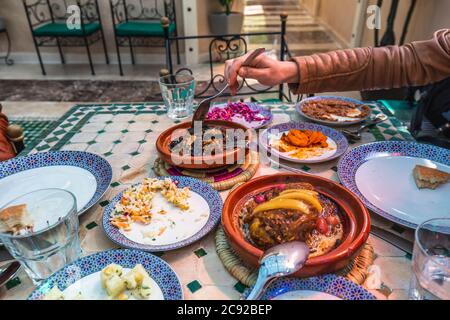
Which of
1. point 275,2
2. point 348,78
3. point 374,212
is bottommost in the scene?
point 275,2

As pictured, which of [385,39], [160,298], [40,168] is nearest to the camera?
[160,298]

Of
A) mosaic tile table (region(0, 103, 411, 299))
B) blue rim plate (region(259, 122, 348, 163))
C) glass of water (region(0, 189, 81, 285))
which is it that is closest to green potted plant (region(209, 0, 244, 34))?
mosaic tile table (region(0, 103, 411, 299))

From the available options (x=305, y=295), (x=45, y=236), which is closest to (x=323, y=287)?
(x=305, y=295)

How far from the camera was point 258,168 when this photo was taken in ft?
3.39

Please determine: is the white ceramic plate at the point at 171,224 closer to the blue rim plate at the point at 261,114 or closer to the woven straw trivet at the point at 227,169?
the woven straw trivet at the point at 227,169

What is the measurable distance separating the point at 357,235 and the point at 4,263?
715mm

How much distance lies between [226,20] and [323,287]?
14.2 ft

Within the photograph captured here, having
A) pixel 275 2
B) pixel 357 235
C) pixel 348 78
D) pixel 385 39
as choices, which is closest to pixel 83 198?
pixel 357 235

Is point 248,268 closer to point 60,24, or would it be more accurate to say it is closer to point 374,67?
point 374,67

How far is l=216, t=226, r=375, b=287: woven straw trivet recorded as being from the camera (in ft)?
2.14

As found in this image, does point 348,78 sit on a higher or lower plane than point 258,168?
higher

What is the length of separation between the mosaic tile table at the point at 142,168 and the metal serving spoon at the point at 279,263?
8 cm

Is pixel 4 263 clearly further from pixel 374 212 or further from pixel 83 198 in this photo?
pixel 374 212

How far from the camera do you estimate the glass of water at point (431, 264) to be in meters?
0.56
